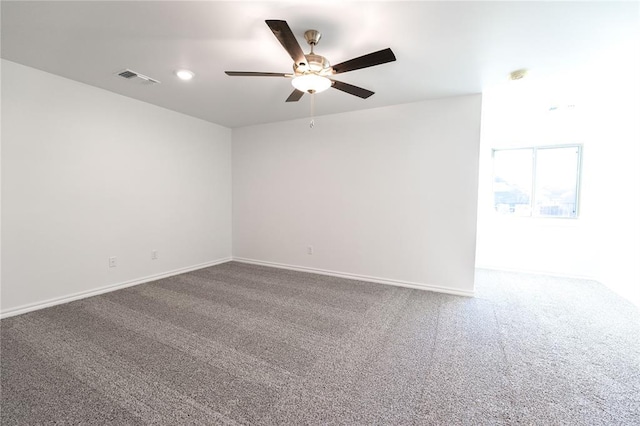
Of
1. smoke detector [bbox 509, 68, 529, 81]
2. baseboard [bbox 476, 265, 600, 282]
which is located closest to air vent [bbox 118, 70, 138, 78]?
smoke detector [bbox 509, 68, 529, 81]

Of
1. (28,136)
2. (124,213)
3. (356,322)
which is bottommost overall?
(356,322)

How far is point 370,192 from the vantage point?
3709mm

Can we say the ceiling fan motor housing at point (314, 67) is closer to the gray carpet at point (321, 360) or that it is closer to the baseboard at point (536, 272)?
the gray carpet at point (321, 360)

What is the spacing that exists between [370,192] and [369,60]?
2.12m

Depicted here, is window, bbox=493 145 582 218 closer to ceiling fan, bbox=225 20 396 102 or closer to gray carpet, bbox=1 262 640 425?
gray carpet, bbox=1 262 640 425

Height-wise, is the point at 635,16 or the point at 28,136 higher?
the point at 635,16

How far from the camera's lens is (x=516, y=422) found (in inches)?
54.4

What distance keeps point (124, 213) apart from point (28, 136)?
1158 millimetres

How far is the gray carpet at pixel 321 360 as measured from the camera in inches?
57.0

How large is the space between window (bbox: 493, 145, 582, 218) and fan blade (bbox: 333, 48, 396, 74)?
166 inches

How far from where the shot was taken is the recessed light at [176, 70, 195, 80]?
2.59 meters

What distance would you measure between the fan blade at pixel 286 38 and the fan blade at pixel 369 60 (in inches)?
11.1

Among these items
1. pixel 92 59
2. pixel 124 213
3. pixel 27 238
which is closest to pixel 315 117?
pixel 92 59

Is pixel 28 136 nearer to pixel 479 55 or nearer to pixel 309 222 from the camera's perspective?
pixel 309 222
